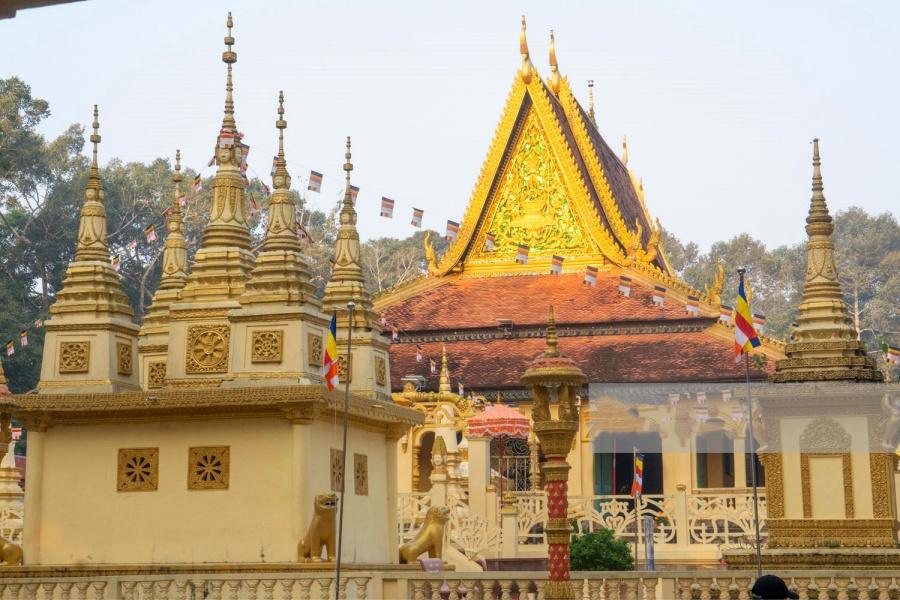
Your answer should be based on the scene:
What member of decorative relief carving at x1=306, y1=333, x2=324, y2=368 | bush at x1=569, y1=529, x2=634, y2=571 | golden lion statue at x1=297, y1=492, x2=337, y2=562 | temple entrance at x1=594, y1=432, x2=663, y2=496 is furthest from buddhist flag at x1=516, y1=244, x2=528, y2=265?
golden lion statue at x1=297, y1=492, x2=337, y2=562

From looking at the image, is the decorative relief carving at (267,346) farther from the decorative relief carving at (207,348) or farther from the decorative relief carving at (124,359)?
the decorative relief carving at (124,359)

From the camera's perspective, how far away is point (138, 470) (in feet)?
63.3

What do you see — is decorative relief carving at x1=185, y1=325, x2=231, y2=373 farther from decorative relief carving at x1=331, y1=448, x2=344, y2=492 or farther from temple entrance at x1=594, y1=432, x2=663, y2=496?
temple entrance at x1=594, y1=432, x2=663, y2=496

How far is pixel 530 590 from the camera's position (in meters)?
16.0

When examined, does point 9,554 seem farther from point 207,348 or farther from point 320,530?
point 320,530

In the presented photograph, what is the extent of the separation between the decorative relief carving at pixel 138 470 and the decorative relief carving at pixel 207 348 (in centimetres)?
126

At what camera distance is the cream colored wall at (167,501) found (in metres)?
18.6

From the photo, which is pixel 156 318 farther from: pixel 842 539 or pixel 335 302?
pixel 842 539

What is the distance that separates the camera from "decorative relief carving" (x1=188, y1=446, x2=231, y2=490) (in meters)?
18.9

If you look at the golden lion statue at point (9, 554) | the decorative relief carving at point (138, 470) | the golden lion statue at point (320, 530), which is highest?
the decorative relief carving at point (138, 470)

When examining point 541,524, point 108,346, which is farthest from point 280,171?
point 541,524

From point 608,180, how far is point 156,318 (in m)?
23.6

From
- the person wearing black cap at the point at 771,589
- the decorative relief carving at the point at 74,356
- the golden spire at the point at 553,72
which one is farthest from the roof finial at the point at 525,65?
the person wearing black cap at the point at 771,589

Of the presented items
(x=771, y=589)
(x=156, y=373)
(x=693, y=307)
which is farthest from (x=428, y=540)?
(x=693, y=307)
